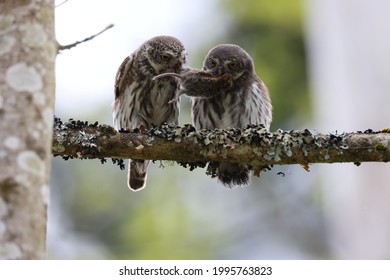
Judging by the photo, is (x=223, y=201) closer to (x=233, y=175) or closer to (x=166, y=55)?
(x=166, y=55)

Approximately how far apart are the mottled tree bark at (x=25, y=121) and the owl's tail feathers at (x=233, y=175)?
209 cm

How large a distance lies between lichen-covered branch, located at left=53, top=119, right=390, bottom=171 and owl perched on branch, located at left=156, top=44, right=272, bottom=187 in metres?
0.75

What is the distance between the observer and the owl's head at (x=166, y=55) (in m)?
5.39

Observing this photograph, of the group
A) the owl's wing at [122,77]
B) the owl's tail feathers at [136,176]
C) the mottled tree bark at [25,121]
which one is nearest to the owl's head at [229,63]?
the owl's wing at [122,77]

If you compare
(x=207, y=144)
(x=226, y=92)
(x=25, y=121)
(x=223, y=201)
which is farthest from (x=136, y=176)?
(x=223, y=201)

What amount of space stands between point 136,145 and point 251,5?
756cm

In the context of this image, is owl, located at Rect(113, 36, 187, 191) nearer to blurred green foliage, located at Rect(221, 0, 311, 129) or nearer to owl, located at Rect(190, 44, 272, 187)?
owl, located at Rect(190, 44, 272, 187)

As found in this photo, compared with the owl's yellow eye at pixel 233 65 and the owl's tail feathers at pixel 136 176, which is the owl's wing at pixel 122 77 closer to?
the owl's tail feathers at pixel 136 176

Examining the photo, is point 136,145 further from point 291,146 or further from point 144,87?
point 144,87

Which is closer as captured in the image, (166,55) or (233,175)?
(233,175)

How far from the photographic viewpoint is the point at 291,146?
400 cm

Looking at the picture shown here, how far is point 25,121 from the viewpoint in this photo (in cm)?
237

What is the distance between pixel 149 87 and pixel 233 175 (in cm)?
103

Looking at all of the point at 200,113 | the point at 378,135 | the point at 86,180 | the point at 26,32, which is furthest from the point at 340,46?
the point at 86,180
